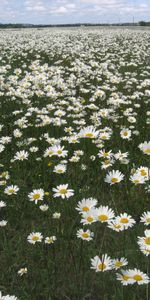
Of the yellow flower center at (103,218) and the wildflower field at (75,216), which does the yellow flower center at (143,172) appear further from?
Answer: the yellow flower center at (103,218)

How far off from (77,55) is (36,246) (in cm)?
1576

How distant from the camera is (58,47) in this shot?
2180 cm

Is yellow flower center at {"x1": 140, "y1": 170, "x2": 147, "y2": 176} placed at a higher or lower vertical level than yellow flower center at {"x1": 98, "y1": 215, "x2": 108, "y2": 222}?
higher

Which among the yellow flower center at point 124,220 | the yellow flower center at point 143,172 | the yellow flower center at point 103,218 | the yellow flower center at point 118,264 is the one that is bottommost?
the yellow flower center at point 118,264

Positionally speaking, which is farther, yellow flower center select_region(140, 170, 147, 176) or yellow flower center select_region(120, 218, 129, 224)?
yellow flower center select_region(140, 170, 147, 176)

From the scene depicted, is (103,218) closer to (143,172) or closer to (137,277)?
(137,277)

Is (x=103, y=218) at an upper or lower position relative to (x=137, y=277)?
upper

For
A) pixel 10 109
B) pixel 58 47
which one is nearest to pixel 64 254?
pixel 10 109

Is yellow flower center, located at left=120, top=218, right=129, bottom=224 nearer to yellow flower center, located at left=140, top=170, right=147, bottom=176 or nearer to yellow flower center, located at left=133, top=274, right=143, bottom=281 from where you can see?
yellow flower center, located at left=133, top=274, right=143, bottom=281

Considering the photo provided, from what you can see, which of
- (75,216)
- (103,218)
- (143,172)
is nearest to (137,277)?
(103,218)

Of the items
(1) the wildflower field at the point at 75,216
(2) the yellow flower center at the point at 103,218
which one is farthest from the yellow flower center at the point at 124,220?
(2) the yellow flower center at the point at 103,218

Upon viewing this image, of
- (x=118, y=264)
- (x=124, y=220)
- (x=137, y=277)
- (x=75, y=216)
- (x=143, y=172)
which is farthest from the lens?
(x=75, y=216)

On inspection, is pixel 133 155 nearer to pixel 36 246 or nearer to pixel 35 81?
pixel 36 246

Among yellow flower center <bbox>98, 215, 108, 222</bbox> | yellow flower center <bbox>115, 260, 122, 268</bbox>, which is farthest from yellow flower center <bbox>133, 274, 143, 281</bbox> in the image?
yellow flower center <bbox>98, 215, 108, 222</bbox>
